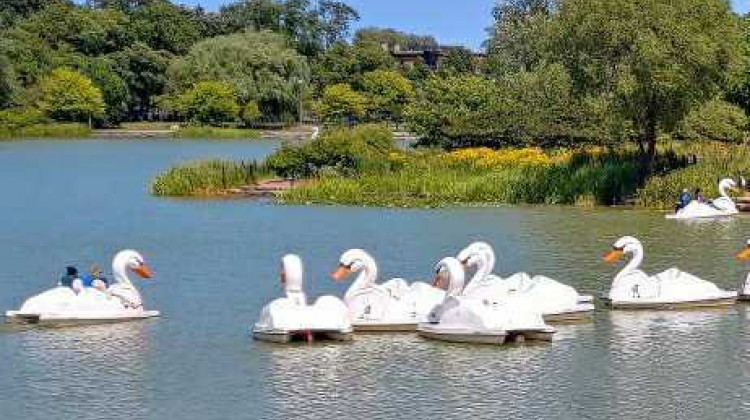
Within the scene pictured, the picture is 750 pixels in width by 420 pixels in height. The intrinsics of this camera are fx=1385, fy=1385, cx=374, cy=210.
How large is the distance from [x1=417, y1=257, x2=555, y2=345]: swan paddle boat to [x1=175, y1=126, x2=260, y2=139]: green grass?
267ft

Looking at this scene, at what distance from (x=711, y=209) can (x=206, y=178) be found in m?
16.2

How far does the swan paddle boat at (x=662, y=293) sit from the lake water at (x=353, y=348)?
0.29 m

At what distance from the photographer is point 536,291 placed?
20.6m

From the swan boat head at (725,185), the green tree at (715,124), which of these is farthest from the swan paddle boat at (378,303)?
the green tree at (715,124)

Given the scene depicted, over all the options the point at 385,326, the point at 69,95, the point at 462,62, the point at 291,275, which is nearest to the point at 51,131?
the point at 69,95

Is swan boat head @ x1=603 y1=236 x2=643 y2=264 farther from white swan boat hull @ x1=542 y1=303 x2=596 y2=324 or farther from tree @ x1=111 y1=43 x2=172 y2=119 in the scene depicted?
tree @ x1=111 y1=43 x2=172 y2=119

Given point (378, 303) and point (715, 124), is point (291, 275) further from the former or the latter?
point (715, 124)

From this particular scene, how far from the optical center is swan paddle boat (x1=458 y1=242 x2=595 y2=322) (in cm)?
2034

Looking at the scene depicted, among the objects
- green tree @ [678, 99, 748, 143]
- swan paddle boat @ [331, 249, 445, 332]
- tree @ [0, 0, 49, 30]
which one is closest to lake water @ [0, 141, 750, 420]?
swan paddle boat @ [331, 249, 445, 332]

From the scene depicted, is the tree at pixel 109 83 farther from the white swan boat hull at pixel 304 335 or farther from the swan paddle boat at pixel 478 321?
the swan paddle boat at pixel 478 321

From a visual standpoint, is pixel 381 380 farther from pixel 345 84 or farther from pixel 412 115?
pixel 345 84

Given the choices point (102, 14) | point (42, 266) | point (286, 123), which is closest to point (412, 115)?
point (42, 266)

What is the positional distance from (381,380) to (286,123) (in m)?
92.8

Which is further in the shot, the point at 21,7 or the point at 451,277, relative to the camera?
the point at 21,7
